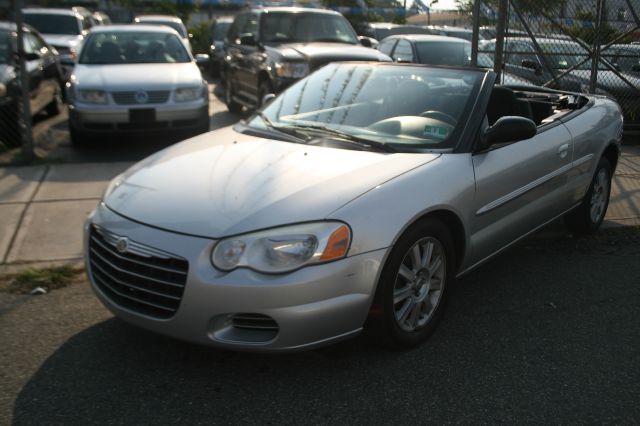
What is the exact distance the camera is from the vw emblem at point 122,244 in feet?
10.1

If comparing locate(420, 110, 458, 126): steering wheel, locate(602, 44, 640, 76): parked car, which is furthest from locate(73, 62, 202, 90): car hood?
locate(602, 44, 640, 76): parked car

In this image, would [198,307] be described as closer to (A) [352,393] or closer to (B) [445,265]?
(A) [352,393]

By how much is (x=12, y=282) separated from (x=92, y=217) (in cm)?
133

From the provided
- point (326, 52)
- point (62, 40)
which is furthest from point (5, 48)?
point (62, 40)

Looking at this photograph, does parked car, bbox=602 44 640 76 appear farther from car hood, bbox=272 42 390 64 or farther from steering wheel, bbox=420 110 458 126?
steering wheel, bbox=420 110 458 126

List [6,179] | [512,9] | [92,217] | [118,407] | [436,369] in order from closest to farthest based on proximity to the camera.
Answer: [118,407] → [436,369] → [92,217] → [6,179] → [512,9]

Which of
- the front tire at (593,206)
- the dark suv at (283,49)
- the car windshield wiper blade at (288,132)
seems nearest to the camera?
the car windshield wiper blade at (288,132)

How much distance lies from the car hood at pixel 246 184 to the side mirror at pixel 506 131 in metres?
0.40

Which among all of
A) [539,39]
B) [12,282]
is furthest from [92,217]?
[539,39]

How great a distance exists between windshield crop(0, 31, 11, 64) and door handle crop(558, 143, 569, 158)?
733 cm

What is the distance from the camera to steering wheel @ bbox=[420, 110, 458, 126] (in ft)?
13.1

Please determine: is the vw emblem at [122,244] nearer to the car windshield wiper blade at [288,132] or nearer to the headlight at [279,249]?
the headlight at [279,249]

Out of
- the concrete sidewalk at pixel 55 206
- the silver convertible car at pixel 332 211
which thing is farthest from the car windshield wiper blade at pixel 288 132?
the concrete sidewalk at pixel 55 206

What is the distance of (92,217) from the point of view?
137 inches
